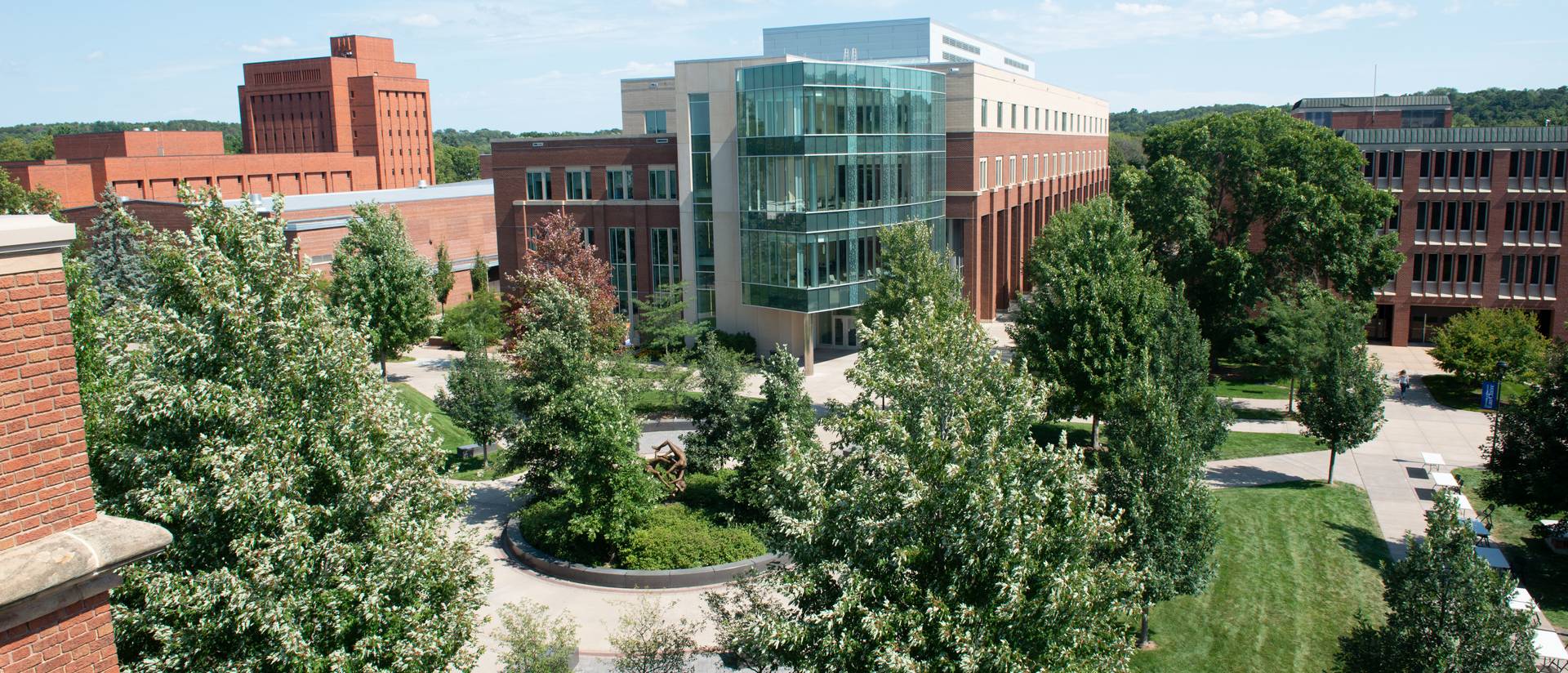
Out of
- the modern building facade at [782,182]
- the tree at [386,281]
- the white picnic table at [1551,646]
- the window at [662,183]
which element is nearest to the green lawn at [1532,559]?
the white picnic table at [1551,646]

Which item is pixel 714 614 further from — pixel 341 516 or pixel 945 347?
pixel 341 516

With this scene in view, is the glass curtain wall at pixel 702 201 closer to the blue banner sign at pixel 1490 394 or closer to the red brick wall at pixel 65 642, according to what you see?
the blue banner sign at pixel 1490 394

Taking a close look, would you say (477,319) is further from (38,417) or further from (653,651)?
(38,417)

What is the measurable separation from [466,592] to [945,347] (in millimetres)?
6747

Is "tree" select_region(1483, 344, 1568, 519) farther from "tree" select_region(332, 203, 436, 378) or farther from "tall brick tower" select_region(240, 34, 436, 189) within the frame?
"tall brick tower" select_region(240, 34, 436, 189)

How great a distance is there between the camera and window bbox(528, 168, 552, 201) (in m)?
51.3

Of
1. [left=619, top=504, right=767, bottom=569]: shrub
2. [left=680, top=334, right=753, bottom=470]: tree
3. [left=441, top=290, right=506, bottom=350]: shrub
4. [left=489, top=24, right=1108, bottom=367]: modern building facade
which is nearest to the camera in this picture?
[left=619, top=504, right=767, bottom=569]: shrub

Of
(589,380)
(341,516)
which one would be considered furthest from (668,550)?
(341,516)

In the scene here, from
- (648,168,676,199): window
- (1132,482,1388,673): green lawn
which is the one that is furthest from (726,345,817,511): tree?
(648,168,676,199): window

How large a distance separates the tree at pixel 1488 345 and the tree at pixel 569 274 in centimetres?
3227

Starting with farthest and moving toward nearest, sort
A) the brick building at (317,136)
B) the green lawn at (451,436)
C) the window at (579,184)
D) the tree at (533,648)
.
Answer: the brick building at (317,136) → the window at (579,184) → the green lawn at (451,436) → the tree at (533,648)

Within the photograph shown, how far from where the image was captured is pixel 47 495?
5898 millimetres

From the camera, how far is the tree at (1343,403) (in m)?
28.6

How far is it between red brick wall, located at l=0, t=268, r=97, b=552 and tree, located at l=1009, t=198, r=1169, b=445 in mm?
25435
